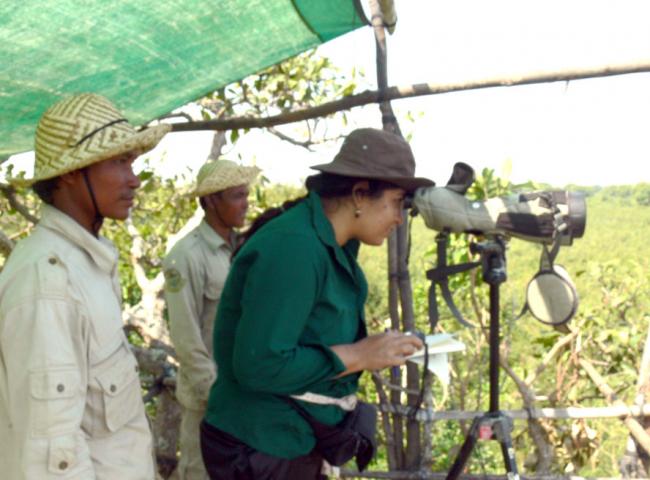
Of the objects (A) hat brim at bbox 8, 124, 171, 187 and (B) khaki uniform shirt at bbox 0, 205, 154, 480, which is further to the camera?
(A) hat brim at bbox 8, 124, 171, 187

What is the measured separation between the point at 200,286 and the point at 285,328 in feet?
4.10

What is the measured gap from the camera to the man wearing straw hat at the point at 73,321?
4.49 ft

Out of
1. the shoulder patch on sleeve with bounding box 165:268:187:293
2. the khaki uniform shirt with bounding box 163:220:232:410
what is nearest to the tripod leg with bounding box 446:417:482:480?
the khaki uniform shirt with bounding box 163:220:232:410

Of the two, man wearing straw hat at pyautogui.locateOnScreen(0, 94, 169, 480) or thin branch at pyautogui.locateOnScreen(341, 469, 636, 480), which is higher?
man wearing straw hat at pyautogui.locateOnScreen(0, 94, 169, 480)

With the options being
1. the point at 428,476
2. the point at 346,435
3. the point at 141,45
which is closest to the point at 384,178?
the point at 346,435

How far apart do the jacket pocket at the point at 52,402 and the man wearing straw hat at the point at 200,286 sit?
137cm

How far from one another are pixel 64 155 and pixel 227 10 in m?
1.13

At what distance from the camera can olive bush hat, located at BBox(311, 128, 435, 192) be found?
183 cm

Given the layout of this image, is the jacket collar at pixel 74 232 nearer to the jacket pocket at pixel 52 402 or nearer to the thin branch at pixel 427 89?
the jacket pocket at pixel 52 402

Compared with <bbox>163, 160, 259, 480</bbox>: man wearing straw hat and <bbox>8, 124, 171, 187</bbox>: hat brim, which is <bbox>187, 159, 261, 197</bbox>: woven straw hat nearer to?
<bbox>163, 160, 259, 480</bbox>: man wearing straw hat

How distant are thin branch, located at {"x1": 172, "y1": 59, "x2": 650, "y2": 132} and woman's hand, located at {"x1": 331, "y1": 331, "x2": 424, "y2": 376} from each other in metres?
0.87

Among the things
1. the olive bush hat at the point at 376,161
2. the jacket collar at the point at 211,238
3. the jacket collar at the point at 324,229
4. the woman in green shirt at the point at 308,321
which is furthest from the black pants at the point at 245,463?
the jacket collar at the point at 211,238

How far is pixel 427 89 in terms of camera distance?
2428 mm

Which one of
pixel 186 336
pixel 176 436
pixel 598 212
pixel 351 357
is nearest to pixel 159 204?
pixel 176 436
